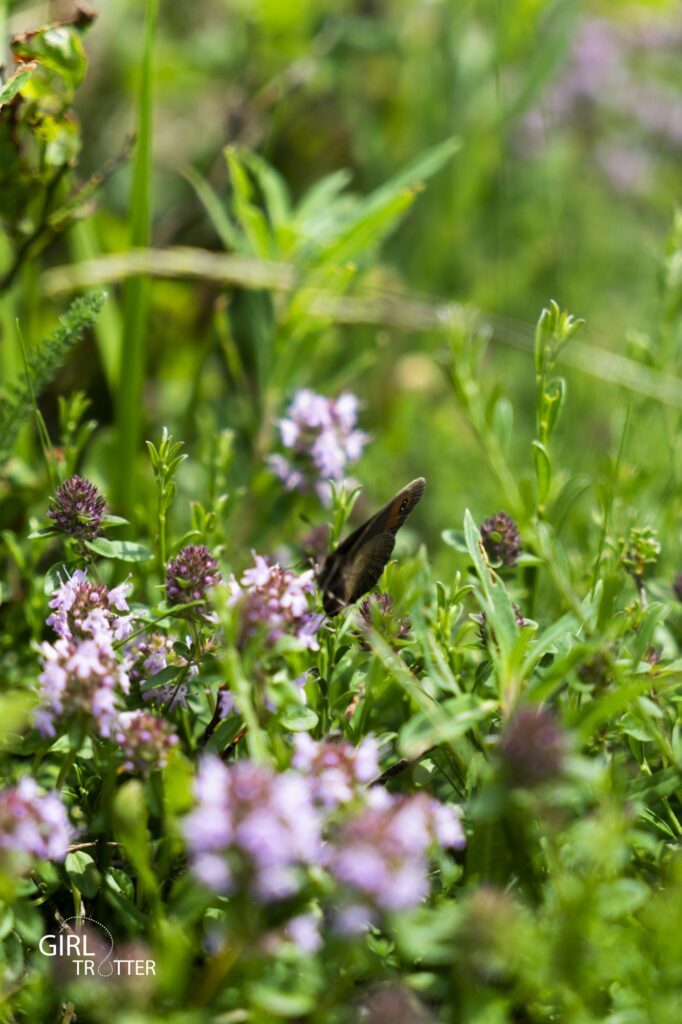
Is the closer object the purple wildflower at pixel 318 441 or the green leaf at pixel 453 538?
the green leaf at pixel 453 538

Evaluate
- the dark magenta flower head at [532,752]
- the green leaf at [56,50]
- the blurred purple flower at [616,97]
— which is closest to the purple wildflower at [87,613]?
the dark magenta flower head at [532,752]

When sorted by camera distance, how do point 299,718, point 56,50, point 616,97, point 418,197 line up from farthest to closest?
point 616,97, point 418,197, point 56,50, point 299,718

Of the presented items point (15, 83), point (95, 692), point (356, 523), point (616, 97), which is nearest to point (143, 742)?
point (95, 692)

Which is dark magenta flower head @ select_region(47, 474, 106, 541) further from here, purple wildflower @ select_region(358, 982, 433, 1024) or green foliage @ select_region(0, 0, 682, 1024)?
purple wildflower @ select_region(358, 982, 433, 1024)

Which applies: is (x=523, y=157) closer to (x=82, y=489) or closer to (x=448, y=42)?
(x=448, y=42)

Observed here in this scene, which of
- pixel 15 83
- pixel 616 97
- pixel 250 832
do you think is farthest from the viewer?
pixel 616 97

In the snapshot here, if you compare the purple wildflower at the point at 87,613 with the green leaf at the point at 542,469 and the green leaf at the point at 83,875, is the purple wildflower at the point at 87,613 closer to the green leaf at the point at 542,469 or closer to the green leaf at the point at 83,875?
the green leaf at the point at 83,875

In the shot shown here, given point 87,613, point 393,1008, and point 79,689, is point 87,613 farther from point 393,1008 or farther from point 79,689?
point 393,1008
